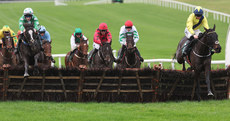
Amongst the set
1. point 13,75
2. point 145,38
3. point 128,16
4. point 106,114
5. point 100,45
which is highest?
point 128,16

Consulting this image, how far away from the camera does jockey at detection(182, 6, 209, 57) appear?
1330 centimetres

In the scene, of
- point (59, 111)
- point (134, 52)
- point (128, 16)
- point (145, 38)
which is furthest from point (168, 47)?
point (59, 111)

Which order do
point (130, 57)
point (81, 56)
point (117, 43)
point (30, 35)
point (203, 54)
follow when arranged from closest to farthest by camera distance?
point (30, 35) < point (203, 54) < point (130, 57) < point (81, 56) < point (117, 43)

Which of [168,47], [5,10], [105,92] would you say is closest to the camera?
[105,92]

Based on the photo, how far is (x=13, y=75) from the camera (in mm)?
12883

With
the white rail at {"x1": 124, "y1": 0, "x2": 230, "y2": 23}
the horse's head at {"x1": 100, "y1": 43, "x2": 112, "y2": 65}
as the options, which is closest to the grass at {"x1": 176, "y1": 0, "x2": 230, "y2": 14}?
the white rail at {"x1": 124, "y1": 0, "x2": 230, "y2": 23}

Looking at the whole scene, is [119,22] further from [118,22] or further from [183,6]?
Answer: [183,6]

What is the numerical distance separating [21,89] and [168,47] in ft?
64.2

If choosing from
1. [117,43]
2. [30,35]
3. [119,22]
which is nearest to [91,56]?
[30,35]

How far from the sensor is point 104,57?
44.1 ft

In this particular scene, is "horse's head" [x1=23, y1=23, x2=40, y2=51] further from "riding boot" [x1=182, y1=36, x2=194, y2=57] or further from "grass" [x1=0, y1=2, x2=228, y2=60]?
"grass" [x1=0, y1=2, x2=228, y2=60]

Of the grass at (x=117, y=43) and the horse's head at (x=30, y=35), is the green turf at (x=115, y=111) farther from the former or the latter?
the horse's head at (x=30, y=35)

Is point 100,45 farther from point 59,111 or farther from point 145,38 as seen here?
point 145,38

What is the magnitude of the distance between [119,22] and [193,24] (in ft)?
89.7
